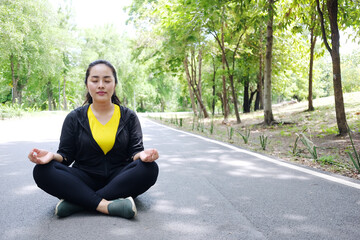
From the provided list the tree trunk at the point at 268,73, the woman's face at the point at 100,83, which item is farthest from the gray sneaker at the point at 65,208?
the tree trunk at the point at 268,73

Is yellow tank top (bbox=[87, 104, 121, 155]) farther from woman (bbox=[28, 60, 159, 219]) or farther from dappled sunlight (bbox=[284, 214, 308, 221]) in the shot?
dappled sunlight (bbox=[284, 214, 308, 221])

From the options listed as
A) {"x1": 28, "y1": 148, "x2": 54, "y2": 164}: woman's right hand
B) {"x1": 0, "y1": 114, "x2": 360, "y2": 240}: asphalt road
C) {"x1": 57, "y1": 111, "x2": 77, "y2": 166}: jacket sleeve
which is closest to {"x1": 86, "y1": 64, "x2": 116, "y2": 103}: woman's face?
{"x1": 57, "y1": 111, "x2": 77, "y2": 166}: jacket sleeve

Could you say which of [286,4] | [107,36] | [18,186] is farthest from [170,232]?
[107,36]

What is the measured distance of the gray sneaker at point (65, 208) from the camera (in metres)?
2.86

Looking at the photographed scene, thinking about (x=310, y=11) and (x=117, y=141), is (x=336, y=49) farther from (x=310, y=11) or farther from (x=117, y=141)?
(x=117, y=141)

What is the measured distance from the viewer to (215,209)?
3113 mm

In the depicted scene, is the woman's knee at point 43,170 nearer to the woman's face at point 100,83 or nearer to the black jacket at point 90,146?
the black jacket at point 90,146

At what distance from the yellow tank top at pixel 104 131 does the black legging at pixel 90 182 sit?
0.98ft

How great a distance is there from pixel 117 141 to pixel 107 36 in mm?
44917

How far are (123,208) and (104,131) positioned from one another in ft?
2.81

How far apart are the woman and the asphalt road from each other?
18 cm

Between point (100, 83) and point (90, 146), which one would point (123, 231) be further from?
point (100, 83)

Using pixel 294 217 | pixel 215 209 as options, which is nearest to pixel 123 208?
pixel 215 209

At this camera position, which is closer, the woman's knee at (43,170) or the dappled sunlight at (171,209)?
the woman's knee at (43,170)
